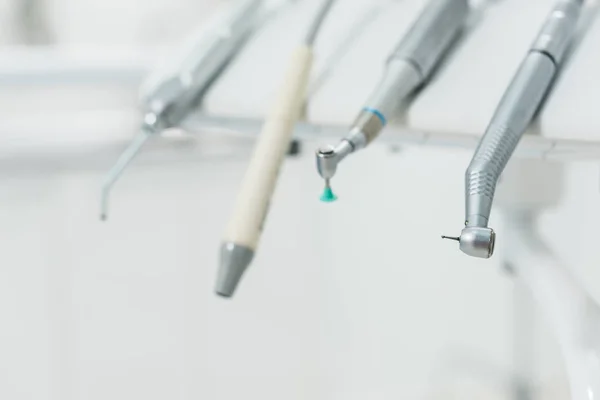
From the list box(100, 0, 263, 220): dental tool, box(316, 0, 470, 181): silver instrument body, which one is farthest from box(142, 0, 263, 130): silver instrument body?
box(316, 0, 470, 181): silver instrument body

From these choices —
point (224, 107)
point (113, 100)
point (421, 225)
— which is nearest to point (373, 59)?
point (224, 107)

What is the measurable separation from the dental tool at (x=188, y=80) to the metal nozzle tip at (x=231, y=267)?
0.39ft

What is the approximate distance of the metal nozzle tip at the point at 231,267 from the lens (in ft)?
0.86

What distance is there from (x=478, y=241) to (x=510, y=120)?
A: 6 centimetres

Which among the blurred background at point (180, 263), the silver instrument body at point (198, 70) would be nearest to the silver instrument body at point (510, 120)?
the silver instrument body at point (198, 70)

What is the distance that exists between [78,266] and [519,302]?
1.29 ft

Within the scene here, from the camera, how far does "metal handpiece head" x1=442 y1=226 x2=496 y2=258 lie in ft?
0.69

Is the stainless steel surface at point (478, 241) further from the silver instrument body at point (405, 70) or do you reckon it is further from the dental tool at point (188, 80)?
the dental tool at point (188, 80)

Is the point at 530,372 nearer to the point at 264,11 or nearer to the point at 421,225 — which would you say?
the point at 421,225

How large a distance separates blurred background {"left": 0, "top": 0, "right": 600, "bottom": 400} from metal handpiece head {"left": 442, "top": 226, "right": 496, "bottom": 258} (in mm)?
345

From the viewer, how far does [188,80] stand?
1.23 ft

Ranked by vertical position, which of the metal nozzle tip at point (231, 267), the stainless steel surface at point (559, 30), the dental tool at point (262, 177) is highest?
the stainless steel surface at point (559, 30)

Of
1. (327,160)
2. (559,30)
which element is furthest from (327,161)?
(559,30)

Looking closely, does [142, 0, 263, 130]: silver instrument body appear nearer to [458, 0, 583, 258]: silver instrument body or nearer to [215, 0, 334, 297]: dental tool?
[215, 0, 334, 297]: dental tool
